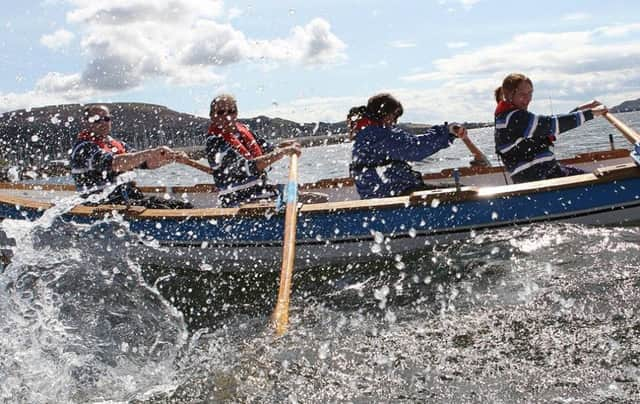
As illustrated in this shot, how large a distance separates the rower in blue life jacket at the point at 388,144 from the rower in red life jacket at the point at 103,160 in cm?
264

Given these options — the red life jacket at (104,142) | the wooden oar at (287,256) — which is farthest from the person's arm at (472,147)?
the red life jacket at (104,142)

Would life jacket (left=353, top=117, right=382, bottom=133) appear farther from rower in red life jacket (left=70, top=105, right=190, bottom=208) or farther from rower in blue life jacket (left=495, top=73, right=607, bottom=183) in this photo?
rower in red life jacket (left=70, top=105, right=190, bottom=208)

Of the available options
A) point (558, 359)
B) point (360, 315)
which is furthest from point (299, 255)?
point (558, 359)

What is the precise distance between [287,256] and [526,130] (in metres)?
3.61

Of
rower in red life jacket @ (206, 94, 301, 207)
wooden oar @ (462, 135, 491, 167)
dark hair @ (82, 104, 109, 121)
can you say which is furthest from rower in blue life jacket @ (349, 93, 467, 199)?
dark hair @ (82, 104, 109, 121)

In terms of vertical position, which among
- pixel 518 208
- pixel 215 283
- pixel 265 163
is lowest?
pixel 215 283

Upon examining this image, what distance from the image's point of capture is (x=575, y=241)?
7059 millimetres

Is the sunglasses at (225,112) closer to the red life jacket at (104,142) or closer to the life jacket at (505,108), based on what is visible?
the red life jacket at (104,142)

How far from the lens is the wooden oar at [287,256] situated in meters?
5.67

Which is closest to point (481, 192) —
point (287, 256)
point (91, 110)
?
point (287, 256)

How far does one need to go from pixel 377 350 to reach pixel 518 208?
344cm

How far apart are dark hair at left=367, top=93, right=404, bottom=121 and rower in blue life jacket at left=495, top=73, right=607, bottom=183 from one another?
1.47 m

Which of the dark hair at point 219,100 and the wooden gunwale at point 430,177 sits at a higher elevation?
the dark hair at point 219,100

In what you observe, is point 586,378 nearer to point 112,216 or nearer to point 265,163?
point 265,163
